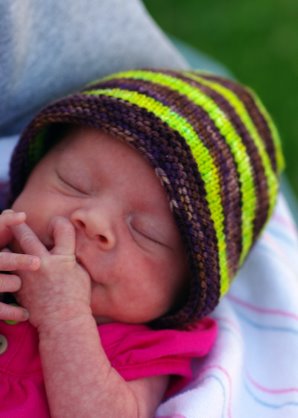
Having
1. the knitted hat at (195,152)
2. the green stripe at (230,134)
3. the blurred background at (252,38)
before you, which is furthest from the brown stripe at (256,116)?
the blurred background at (252,38)

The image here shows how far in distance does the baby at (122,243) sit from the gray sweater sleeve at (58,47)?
0.12 meters

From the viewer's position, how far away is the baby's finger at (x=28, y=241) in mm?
1026

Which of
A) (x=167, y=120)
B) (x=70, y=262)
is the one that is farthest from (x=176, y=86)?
(x=70, y=262)

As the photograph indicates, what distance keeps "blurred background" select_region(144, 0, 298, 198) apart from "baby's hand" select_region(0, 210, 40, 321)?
61.3 inches

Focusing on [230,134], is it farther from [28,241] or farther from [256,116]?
[28,241]

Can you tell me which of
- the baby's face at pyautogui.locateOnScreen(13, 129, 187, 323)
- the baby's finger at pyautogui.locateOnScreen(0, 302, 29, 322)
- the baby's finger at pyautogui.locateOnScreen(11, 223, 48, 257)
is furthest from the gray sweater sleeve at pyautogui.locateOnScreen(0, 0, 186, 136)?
the baby's finger at pyautogui.locateOnScreen(0, 302, 29, 322)

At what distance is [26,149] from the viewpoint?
1223 mm

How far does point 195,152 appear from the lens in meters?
1.08

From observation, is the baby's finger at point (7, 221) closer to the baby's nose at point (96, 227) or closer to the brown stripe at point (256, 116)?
the baby's nose at point (96, 227)

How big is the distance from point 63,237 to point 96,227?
0.05 meters

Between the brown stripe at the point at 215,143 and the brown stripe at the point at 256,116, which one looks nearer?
the brown stripe at the point at 215,143

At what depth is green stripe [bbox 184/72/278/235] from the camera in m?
1.23

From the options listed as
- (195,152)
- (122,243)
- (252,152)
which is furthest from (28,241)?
(252,152)

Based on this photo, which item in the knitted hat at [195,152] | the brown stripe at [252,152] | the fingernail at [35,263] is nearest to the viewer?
the fingernail at [35,263]
